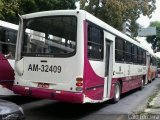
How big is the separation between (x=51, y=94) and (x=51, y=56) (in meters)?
1.15

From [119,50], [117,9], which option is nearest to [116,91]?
[119,50]

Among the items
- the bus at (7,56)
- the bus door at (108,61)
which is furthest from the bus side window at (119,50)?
the bus at (7,56)

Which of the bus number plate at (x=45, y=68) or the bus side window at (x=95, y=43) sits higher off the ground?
the bus side window at (x=95, y=43)

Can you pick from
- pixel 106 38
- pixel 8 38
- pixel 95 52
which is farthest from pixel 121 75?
pixel 8 38

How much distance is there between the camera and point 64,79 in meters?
10.2

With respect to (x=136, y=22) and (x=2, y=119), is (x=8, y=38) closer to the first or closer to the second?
(x=2, y=119)

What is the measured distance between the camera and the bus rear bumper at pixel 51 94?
9.86 m

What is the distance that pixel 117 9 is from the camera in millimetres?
27672

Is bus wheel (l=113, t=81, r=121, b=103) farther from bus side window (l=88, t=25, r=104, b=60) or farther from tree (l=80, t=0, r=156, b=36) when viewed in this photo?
tree (l=80, t=0, r=156, b=36)

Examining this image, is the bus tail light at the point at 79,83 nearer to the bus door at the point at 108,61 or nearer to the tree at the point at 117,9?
the bus door at the point at 108,61

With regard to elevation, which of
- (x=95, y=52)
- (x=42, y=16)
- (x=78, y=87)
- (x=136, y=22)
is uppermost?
(x=136, y=22)

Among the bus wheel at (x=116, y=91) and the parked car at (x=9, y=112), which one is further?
the bus wheel at (x=116, y=91)

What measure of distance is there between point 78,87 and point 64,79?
20.6 inches

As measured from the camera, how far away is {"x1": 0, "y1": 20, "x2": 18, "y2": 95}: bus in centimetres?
1168
